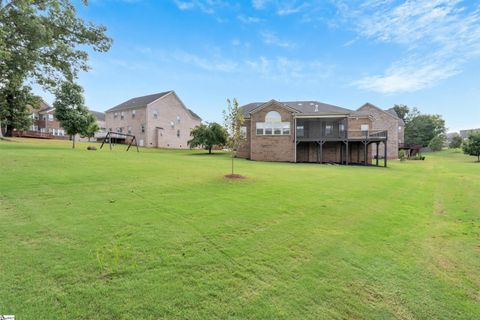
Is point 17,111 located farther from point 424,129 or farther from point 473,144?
point 424,129

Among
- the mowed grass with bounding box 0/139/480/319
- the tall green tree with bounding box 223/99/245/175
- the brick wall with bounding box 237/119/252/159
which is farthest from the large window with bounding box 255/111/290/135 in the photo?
the mowed grass with bounding box 0/139/480/319

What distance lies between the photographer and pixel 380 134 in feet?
88.5

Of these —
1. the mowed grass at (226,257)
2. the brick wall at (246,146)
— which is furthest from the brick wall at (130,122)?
the mowed grass at (226,257)

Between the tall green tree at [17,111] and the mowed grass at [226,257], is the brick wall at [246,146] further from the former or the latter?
the tall green tree at [17,111]

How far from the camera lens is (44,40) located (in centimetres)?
1307

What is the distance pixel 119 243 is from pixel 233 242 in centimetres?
220

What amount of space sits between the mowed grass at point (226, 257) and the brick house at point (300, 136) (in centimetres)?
2046

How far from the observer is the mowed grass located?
119 inches

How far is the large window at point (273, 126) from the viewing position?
93.8 ft

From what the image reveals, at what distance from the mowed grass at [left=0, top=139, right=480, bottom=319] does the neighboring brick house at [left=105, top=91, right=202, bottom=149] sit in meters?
35.7

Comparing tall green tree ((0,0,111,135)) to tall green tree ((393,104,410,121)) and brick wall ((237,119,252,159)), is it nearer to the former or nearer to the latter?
brick wall ((237,119,252,159))

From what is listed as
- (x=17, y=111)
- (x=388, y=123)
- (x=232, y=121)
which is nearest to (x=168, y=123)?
(x=17, y=111)

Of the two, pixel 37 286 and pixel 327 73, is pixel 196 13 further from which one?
pixel 37 286

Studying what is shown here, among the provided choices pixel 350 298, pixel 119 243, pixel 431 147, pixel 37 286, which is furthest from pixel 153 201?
pixel 431 147
